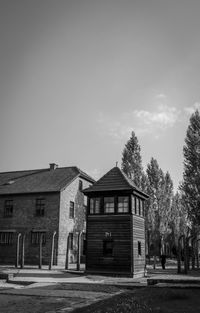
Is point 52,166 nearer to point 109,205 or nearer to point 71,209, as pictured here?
point 71,209

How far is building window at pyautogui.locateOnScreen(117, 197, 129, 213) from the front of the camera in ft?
83.6

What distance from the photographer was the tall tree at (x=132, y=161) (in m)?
45.9

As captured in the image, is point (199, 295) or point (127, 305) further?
point (199, 295)

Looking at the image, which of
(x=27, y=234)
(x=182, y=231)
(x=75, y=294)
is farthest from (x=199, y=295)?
(x=182, y=231)

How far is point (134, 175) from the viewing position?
46.0m

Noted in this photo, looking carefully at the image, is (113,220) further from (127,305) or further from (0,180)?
(0,180)

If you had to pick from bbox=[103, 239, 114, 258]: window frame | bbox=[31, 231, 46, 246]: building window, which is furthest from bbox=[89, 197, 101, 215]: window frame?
bbox=[31, 231, 46, 246]: building window

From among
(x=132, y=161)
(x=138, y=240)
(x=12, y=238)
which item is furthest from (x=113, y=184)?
(x=132, y=161)

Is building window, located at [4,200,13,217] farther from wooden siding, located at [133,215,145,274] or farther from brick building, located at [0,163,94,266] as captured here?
wooden siding, located at [133,215,145,274]

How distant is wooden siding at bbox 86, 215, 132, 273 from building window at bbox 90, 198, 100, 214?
0.51 metres

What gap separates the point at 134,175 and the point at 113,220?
2096cm

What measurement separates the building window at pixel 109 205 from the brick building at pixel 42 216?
891 cm

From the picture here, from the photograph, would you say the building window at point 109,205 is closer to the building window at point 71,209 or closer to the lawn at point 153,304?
the building window at point 71,209

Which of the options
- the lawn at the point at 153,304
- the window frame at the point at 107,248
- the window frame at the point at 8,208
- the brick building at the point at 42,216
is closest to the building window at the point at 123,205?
the window frame at the point at 107,248
